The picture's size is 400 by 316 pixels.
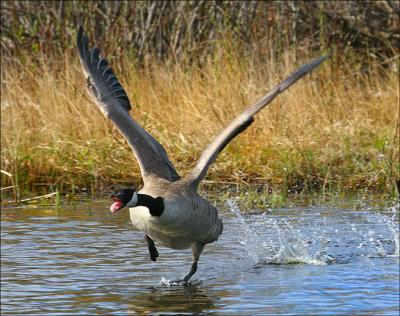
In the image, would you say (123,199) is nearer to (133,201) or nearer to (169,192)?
(133,201)

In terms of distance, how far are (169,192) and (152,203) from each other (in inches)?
14.0

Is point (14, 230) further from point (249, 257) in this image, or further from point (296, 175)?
point (296, 175)

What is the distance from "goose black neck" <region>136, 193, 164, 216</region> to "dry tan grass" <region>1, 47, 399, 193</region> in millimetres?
3179

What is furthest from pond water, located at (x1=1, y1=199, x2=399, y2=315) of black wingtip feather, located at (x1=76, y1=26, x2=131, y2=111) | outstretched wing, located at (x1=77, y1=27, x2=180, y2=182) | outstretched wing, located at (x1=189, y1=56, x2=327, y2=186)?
black wingtip feather, located at (x1=76, y1=26, x2=131, y2=111)

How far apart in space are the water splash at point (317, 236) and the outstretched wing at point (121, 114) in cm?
87

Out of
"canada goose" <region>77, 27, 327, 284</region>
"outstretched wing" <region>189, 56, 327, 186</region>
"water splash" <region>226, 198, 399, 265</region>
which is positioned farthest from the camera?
"water splash" <region>226, 198, 399, 265</region>

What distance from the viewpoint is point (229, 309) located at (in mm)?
5746

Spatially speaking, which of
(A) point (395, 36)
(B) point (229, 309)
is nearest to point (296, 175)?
(B) point (229, 309)

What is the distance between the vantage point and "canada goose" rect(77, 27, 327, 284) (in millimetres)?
6465

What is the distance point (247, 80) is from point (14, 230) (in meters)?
3.93

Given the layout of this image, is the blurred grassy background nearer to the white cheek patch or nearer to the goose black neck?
the goose black neck

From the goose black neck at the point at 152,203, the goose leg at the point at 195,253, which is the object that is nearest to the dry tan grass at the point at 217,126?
the goose leg at the point at 195,253

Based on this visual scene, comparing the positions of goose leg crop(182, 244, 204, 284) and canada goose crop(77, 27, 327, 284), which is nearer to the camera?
canada goose crop(77, 27, 327, 284)

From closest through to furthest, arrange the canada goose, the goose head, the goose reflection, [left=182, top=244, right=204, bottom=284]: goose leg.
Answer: the goose reflection < the goose head < the canada goose < [left=182, top=244, right=204, bottom=284]: goose leg
